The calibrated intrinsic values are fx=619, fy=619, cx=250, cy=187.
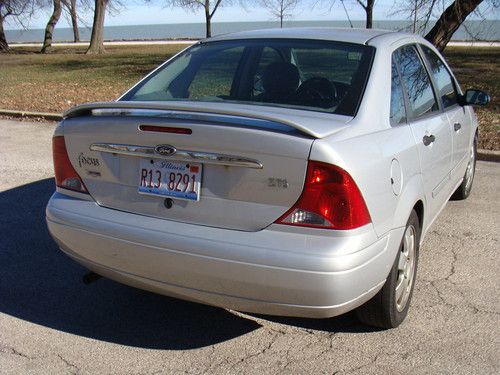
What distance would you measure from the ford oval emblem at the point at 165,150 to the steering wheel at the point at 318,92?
2.93ft

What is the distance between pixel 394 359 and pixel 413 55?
6.71 feet

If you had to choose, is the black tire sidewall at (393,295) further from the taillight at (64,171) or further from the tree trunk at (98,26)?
the tree trunk at (98,26)

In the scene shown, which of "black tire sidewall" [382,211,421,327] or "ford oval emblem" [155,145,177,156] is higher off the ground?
"ford oval emblem" [155,145,177,156]

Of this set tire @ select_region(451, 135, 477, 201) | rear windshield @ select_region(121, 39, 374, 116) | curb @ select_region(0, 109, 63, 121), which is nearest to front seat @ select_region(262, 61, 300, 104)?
rear windshield @ select_region(121, 39, 374, 116)

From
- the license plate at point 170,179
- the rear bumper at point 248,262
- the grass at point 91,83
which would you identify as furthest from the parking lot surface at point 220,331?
the grass at point 91,83

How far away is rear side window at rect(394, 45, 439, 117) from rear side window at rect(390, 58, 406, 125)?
11 cm

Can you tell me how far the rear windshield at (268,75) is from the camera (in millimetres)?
3467

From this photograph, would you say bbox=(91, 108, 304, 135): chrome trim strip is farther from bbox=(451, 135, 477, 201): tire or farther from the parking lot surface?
bbox=(451, 135, 477, 201): tire

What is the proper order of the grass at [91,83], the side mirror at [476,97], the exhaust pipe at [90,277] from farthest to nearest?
1. the grass at [91,83]
2. the side mirror at [476,97]
3. the exhaust pipe at [90,277]

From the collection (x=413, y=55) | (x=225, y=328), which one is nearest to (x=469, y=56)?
(x=413, y=55)

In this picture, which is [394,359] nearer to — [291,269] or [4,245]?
[291,269]

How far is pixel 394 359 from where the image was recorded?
3166 millimetres

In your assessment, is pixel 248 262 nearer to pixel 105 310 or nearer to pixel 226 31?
pixel 105 310

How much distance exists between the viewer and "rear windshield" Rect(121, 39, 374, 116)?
136 inches
